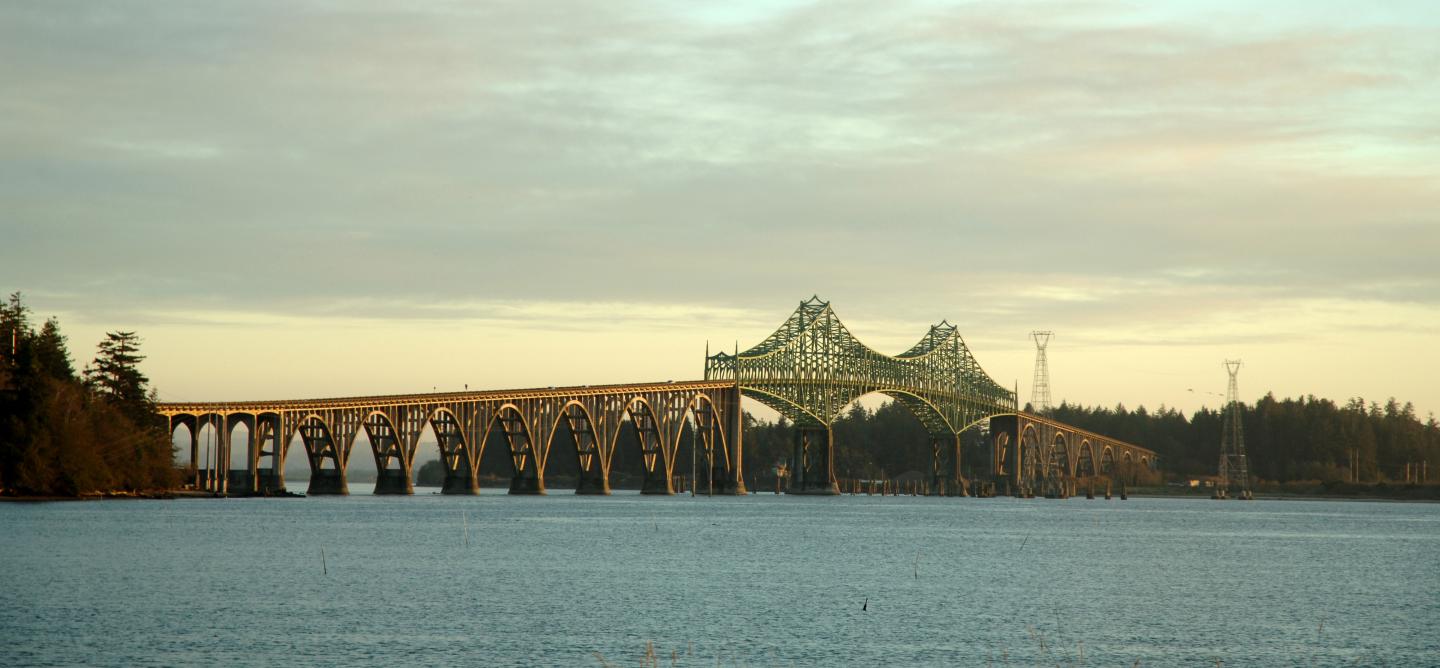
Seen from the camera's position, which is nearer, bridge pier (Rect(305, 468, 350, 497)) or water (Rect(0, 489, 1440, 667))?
water (Rect(0, 489, 1440, 667))

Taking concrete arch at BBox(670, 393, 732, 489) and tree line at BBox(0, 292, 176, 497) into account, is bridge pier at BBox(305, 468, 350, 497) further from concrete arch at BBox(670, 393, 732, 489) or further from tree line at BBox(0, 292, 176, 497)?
concrete arch at BBox(670, 393, 732, 489)

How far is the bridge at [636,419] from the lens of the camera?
4638 inches

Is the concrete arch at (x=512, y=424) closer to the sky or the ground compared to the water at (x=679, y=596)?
closer to the sky

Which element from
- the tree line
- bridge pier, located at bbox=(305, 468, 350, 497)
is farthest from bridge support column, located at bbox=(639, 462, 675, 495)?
the tree line

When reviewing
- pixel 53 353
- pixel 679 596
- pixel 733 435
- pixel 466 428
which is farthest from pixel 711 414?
pixel 679 596

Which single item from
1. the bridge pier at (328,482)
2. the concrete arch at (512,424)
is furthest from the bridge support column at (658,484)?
the bridge pier at (328,482)

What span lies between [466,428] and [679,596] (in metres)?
88.4

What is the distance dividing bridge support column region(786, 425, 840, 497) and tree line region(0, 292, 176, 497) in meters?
76.8

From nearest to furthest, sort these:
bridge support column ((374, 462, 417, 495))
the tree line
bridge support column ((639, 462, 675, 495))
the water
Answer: the water < the tree line < bridge support column ((374, 462, 417, 495)) < bridge support column ((639, 462, 675, 495))

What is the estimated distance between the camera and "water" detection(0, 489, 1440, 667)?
113 ft

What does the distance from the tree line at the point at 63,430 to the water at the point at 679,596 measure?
26.4ft

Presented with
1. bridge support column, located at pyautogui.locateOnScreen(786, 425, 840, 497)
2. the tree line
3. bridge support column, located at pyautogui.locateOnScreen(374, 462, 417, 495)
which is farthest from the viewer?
bridge support column, located at pyautogui.locateOnScreen(786, 425, 840, 497)

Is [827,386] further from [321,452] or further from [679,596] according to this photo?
[679,596]

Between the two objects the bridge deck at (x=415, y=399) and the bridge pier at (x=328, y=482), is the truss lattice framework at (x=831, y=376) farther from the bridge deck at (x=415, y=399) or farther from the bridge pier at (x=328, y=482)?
the bridge pier at (x=328, y=482)
